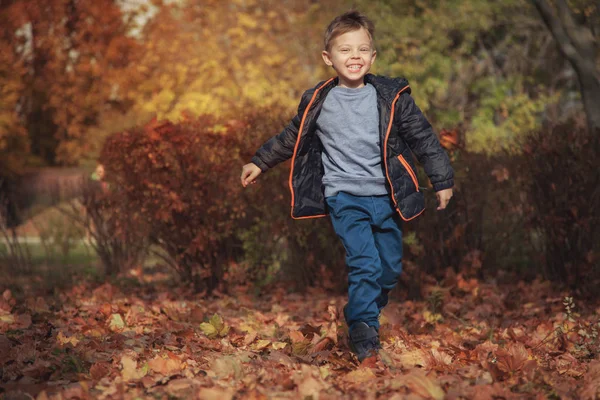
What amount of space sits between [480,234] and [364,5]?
1205cm

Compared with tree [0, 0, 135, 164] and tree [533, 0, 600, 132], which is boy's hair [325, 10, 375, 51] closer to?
tree [533, 0, 600, 132]

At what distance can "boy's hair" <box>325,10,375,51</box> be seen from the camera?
154 inches

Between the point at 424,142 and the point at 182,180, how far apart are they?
2722 mm

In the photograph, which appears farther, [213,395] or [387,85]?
[387,85]

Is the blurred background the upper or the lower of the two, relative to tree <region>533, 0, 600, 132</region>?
lower

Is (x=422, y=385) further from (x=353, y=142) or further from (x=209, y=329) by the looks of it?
(x=209, y=329)

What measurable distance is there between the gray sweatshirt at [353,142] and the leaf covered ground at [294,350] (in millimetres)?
813

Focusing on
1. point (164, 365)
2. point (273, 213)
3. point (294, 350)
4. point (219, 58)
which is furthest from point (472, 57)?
point (164, 365)

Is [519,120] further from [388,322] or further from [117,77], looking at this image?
[388,322]

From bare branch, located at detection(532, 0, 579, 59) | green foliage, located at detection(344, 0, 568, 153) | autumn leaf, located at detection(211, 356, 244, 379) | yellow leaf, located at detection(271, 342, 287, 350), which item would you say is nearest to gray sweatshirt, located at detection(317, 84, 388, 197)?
yellow leaf, located at detection(271, 342, 287, 350)

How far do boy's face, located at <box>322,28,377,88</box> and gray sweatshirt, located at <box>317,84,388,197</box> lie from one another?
12 centimetres

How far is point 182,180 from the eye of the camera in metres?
6.19

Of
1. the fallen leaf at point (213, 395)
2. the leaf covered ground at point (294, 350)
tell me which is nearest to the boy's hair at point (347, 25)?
the leaf covered ground at point (294, 350)

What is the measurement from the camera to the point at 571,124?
582 cm
